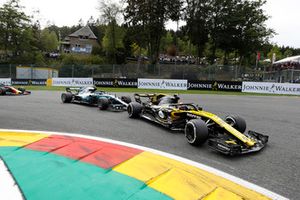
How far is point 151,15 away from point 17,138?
130ft

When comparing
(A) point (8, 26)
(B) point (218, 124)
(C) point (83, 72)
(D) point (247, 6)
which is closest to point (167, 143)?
(B) point (218, 124)

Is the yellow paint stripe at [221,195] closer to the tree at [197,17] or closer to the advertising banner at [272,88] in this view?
the advertising banner at [272,88]

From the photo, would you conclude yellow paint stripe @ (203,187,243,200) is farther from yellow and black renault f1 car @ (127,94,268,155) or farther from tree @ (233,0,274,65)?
tree @ (233,0,274,65)

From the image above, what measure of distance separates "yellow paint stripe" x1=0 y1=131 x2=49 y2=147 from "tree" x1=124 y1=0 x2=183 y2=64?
3897 centimetres

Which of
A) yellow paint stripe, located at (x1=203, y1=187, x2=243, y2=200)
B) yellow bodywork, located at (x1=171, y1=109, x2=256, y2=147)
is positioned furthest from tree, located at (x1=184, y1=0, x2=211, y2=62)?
yellow paint stripe, located at (x1=203, y1=187, x2=243, y2=200)

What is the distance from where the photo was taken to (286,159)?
5.53m

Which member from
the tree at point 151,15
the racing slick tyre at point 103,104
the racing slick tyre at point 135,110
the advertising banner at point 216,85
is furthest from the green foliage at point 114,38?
the racing slick tyre at point 135,110

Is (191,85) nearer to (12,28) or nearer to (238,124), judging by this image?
(238,124)

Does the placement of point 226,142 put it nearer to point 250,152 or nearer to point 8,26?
point 250,152

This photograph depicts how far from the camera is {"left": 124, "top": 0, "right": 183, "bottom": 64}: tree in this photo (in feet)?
141

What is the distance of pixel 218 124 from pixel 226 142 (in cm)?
73

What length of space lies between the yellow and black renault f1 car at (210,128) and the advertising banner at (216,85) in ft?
64.3

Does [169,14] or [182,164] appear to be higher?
[169,14]

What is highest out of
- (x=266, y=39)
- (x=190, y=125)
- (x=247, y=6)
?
(x=247, y=6)
